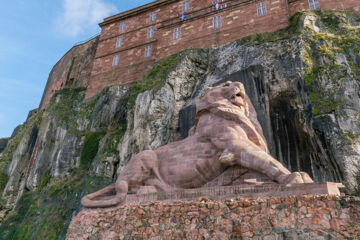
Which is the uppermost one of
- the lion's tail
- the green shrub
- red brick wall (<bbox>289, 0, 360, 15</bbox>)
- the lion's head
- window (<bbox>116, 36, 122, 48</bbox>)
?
window (<bbox>116, 36, 122, 48</bbox>)

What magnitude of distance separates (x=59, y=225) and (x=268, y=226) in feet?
43.6

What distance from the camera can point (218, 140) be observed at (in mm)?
6090

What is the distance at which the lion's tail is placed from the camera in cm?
599

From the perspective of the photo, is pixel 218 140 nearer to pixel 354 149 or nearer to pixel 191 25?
pixel 354 149

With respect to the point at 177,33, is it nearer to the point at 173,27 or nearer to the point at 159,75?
the point at 173,27

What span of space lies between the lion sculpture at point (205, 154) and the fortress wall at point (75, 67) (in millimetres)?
22126

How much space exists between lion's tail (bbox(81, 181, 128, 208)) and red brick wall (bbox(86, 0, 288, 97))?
13.5 m

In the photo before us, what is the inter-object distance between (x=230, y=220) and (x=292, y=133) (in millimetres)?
7342

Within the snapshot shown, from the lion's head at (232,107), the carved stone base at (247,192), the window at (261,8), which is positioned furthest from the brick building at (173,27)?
the carved stone base at (247,192)

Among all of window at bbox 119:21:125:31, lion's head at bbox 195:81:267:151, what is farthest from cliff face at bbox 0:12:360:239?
window at bbox 119:21:125:31

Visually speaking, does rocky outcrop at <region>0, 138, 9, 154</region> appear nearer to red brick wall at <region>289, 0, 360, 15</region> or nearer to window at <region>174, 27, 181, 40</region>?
window at <region>174, 27, 181, 40</region>

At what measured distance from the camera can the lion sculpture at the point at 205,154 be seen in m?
5.78

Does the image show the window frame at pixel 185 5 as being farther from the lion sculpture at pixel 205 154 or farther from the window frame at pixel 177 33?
the lion sculpture at pixel 205 154

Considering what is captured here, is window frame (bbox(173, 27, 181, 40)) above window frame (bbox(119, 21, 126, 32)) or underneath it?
underneath
